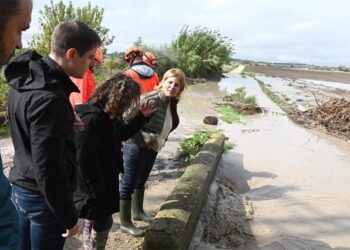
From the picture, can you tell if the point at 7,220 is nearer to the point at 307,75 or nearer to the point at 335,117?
the point at 335,117

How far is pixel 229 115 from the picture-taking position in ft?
44.4

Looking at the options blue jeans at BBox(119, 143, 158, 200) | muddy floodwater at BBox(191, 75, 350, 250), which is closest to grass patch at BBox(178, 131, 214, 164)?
muddy floodwater at BBox(191, 75, 350, 250)

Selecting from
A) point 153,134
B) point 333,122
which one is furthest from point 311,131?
point 153,134

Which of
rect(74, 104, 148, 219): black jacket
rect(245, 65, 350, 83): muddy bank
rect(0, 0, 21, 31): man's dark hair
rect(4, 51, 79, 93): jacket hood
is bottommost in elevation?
rect(245, 65, 350, 83): muddy bank

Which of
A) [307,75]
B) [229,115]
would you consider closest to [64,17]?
[229,115]

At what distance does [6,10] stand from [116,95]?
56.8 inches

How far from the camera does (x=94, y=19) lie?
39.3 ft

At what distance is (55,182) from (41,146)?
201 mm

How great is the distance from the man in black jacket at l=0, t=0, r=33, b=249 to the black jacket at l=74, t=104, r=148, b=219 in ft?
3.71

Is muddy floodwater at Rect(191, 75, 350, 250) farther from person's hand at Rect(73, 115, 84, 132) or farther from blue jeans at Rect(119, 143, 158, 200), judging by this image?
person's hand at Rect(73, 115, 84, 132)

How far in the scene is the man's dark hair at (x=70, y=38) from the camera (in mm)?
2262

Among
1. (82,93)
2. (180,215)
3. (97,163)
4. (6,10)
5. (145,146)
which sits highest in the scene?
(6,10)

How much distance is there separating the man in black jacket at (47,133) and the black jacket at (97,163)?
36 cm

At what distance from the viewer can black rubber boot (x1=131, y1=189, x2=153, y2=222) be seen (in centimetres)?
449
